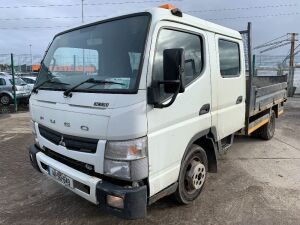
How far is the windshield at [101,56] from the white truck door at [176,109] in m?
0.18

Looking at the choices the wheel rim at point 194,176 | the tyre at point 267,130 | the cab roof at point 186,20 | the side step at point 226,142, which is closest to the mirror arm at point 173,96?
the cab roof at point 186,20

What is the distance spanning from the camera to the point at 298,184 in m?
4.55

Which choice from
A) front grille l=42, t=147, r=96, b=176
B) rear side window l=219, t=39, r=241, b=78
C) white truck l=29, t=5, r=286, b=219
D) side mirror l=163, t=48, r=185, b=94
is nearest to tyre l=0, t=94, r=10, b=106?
white truck l=29, t=5, r=286, b=219

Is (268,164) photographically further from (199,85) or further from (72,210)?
(72,210)

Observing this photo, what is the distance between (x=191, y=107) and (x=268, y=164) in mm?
2871

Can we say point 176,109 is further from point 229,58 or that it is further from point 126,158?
point 229,58

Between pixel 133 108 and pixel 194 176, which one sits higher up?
pixel 133 108

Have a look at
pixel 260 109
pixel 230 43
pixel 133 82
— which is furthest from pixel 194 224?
pixel 260 109

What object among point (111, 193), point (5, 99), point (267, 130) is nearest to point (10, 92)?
point (5, 99)

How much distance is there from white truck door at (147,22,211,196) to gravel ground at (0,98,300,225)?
774mm

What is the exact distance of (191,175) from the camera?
3.62 metres

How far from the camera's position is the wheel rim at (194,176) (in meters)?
3.63

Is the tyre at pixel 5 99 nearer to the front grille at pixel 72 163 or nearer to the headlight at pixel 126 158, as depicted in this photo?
the front grille at pixel 72 163

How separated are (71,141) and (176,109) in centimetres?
111
